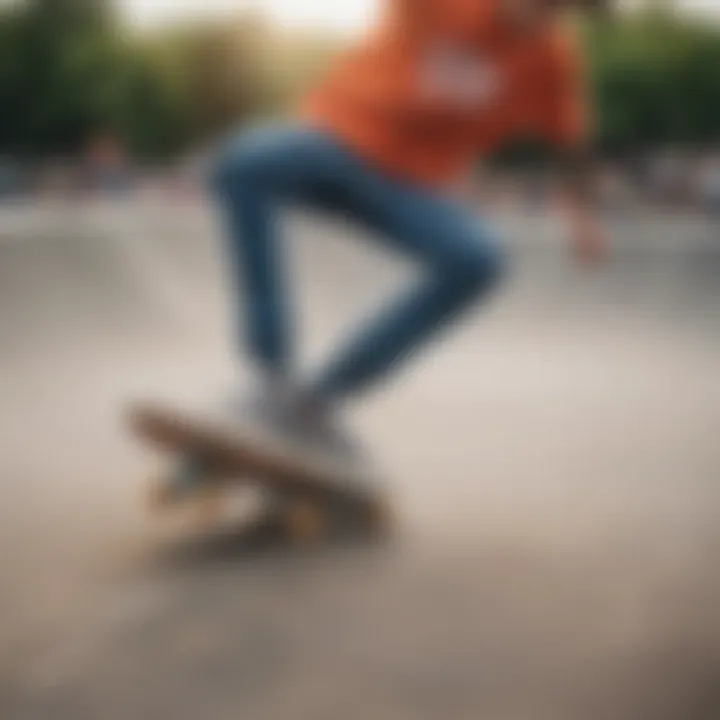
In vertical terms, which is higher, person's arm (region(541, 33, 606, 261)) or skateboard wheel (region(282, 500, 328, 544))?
person's arm (region(541, 33, 606, 261))

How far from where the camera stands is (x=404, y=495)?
60 centimetres

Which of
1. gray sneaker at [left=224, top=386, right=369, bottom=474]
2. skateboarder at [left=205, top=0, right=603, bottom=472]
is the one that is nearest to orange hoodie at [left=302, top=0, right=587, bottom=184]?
skateboarder at [left=205, top=0, right=603, bottom=472]

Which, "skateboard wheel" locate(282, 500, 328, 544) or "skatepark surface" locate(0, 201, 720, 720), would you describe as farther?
"skateboard wheel" locate(282, 500, 328, 544)

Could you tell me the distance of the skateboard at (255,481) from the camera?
23.1 inches

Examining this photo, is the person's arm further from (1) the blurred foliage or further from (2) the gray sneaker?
(2) the gray sneaker

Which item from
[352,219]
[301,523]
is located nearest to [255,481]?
[301,523]

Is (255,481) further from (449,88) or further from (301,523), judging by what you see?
(449,88)

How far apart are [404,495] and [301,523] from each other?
66 millimetres

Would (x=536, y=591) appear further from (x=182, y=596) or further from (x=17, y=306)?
(x=17, y=306)

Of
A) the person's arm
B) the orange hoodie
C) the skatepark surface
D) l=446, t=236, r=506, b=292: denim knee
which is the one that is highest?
the orange hoodie

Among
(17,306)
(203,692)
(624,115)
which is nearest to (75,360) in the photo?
(17,306)

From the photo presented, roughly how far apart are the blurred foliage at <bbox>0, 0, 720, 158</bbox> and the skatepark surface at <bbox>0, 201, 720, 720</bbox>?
4 cm

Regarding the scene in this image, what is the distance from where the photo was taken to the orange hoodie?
53 cm

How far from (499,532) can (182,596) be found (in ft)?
0.49
